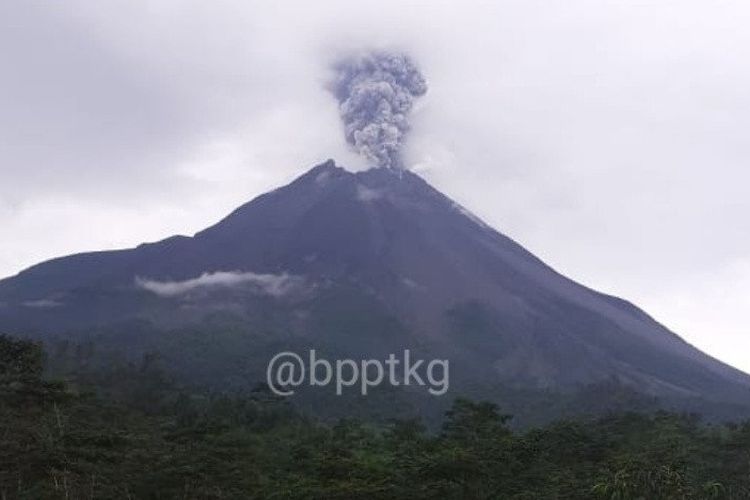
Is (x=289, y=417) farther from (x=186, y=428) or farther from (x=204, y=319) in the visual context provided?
(x=204, y=319)

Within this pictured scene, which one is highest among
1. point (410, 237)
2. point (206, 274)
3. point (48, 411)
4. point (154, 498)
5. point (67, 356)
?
point (410, 237)

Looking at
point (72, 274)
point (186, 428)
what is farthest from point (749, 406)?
point (72, 274)

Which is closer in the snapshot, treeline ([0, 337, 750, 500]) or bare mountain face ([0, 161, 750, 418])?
treeline ([0, 337, 750, 500])

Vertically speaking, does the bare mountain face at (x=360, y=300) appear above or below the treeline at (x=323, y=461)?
above

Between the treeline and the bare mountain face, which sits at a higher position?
the bare mountain face

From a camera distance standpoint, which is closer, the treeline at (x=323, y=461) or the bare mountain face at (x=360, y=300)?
the treeline at (x=323, y=461)
